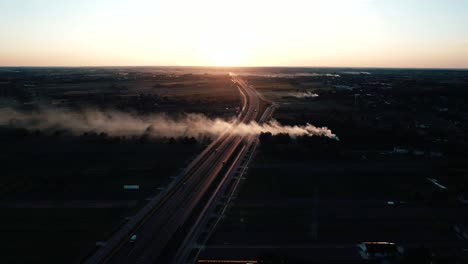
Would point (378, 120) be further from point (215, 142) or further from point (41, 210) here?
point (41, 210)

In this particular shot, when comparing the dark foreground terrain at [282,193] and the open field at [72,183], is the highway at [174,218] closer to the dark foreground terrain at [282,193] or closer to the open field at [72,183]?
the open field at [72,183]

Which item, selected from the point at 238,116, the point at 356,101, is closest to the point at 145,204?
the point at 238,116

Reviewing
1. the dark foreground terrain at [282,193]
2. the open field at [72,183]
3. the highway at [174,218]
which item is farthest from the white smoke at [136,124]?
the highway at [174,218]

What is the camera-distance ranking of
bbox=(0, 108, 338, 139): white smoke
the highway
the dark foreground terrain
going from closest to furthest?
the highway
the dark foreground terrain
bbox=(0, 108, 338, 139): white smoke

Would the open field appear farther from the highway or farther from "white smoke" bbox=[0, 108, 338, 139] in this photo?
"white smoke" bbox=[0, 108, 338, 139]

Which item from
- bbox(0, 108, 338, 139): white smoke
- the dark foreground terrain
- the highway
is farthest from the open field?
bbox(0, 108, 338, 139): white smoke

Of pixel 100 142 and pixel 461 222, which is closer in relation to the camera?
pixel 461 222
